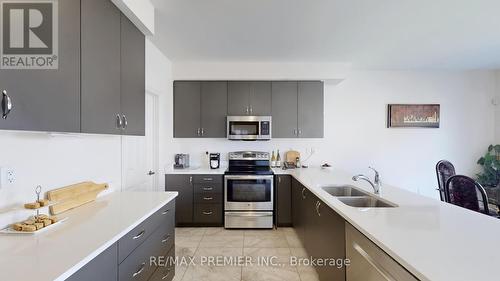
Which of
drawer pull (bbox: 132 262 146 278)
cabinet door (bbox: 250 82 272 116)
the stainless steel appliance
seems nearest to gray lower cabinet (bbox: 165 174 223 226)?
the stainless steel appliance

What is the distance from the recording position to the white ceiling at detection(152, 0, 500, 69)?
91.4 inches

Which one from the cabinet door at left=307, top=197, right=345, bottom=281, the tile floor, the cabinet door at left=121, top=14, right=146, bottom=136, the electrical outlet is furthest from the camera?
the tile floor

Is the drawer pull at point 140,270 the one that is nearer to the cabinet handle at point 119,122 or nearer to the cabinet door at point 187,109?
the cabinet handle at point 119,122

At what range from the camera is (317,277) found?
8.04 ft

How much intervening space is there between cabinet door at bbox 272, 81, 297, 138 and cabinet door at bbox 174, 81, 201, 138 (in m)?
1.21

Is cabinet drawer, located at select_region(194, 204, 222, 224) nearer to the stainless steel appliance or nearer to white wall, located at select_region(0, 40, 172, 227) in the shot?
the stainless steel appliance

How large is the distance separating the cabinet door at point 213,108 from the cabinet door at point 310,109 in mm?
1217

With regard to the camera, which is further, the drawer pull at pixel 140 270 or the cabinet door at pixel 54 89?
the drawer pull at pixel 140 270

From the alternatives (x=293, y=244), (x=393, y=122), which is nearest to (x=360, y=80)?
(x=393, y=122)

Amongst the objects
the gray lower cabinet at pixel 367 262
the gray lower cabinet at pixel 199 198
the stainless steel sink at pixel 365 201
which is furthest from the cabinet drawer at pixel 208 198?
the gray lower cabinet at pixel 367 262

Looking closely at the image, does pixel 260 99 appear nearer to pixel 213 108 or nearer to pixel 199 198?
pixel 213 108

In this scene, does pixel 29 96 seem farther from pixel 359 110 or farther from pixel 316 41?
pixel 359 110

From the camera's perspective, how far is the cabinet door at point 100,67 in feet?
4.97

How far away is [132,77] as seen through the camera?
7.04 feet
